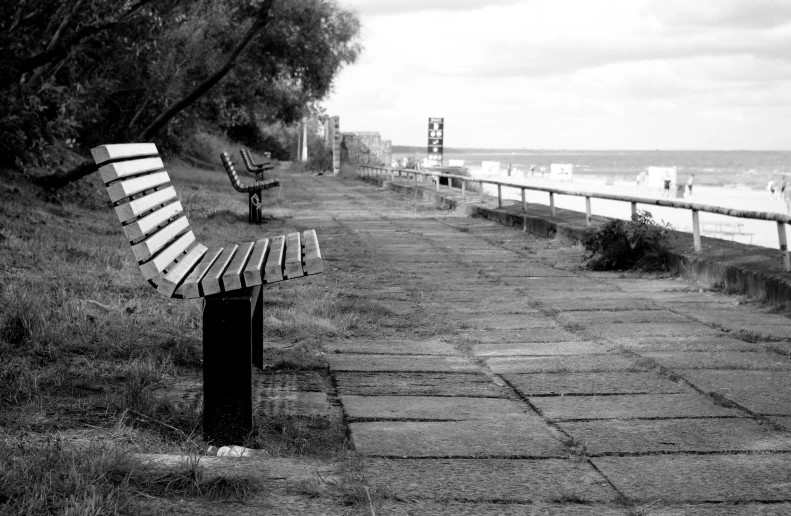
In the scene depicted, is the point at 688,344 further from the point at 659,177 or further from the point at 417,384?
the point at 659,177

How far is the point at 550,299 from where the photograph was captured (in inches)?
276

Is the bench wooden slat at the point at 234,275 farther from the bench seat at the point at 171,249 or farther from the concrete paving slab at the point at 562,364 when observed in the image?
the concrete paving slab at the point at 562,364

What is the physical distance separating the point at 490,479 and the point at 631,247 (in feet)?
20.5

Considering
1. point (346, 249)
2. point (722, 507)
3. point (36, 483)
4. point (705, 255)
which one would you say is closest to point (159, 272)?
point (36, 483)

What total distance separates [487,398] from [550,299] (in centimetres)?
310

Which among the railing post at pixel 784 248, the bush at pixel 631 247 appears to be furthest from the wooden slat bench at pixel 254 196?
the railing post at pixel 784 248

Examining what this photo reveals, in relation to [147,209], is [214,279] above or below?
below

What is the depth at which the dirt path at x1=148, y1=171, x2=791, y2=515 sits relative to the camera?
2814 millimetres

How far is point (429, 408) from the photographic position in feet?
12.5

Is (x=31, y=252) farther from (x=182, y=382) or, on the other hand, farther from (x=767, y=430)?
(x=767, y=430)

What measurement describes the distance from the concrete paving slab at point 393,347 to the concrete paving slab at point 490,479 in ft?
6.27

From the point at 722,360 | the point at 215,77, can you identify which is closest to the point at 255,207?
the point at 215,77

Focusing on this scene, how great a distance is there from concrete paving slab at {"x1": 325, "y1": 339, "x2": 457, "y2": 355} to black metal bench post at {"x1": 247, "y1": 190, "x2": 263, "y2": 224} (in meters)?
7.46

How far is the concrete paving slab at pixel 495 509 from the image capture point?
8.35 feet
